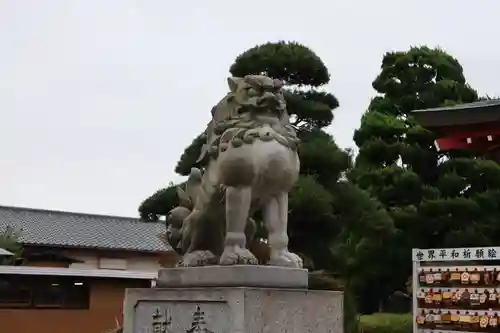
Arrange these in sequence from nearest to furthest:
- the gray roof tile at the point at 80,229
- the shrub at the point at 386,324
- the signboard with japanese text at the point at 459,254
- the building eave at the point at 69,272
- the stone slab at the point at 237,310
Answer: the stone slab at the point at 237,310 < the signboard with japanese text at the point at 459,254 < the shrub at the point at 386,324 < the building eave at the point at 69,272 < the gray roof tile at the point at 80,229

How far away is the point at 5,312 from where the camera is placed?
13.1 metres

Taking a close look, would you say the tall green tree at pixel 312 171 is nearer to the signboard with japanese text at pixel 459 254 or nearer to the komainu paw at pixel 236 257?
the signboard with japanese text at pixel 459 254

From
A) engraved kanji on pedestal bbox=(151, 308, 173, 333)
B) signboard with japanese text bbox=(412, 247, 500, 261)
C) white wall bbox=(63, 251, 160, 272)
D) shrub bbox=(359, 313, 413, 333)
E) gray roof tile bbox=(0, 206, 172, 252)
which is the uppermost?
gray roof tile bbox=(0, 206, 172, 252)

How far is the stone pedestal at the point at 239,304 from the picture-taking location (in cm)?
392

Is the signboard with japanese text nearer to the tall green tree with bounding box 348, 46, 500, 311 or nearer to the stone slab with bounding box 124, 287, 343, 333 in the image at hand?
the tall green tree with bounding box 348, 46, 500, 311

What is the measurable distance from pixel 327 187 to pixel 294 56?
2189 mm

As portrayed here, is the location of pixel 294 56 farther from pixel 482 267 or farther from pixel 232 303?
pixel 232 303

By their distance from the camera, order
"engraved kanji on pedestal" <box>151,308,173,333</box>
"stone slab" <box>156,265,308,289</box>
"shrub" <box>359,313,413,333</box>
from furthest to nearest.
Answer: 1. "shrub" <box>359,313,413,333</box>
2. "engraved kanji on pedestal" <box>151,308,173,333</box>
3. "stone slab" <box>156,265,308,289</box>

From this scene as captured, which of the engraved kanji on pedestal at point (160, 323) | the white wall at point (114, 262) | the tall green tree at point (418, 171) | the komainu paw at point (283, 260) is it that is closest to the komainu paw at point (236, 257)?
the komainu paw at point (283, 260)

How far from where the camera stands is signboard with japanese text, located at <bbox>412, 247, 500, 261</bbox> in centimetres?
850

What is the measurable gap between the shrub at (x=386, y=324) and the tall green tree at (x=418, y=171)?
4.66ft

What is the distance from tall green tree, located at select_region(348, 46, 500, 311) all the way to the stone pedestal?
7866mm

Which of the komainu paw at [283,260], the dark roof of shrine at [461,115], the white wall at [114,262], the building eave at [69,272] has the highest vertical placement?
the dark roof of shrine at [461,115]

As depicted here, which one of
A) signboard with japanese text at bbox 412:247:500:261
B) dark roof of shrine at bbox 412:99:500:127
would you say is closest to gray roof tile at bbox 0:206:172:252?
dark roof of shrine at bbox 412:99:500:127
